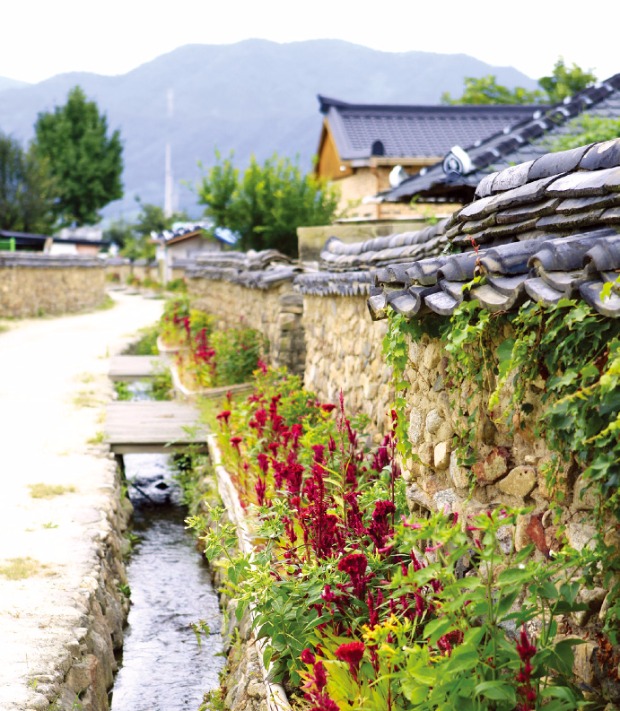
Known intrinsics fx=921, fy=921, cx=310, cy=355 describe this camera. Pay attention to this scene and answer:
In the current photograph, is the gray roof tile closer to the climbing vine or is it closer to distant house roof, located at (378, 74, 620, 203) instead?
the climbing vine

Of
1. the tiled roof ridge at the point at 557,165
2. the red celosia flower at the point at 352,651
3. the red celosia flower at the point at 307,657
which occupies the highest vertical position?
the tiled roof ridge at the point at 557,165

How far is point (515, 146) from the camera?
10.7m

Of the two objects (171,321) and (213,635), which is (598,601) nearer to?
(213,635)

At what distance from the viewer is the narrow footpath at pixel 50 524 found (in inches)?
192

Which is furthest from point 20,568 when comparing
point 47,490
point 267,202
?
point 267,202

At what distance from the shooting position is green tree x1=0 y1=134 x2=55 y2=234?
42.5 m

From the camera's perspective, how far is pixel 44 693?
4477mm

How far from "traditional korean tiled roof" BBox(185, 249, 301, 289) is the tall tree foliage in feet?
57.9

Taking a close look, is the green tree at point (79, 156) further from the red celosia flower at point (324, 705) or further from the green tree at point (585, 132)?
the red celosia flower at point (324, 705)

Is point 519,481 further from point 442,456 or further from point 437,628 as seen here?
point 437,628

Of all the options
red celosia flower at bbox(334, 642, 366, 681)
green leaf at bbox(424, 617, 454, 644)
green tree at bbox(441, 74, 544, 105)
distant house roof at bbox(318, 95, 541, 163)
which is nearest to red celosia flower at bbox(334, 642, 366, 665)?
red celosia flower at bbox(334, 642, 366, 681)

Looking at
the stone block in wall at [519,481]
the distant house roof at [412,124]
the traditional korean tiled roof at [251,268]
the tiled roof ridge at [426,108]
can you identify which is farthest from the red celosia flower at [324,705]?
the tiled roof ridge at [426,108]

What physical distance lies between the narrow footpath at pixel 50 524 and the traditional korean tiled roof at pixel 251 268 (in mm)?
2741

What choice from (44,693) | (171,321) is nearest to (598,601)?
(44,693)
